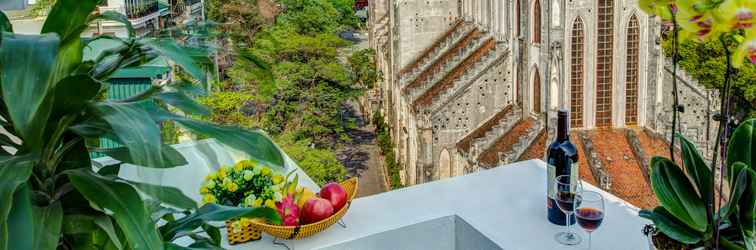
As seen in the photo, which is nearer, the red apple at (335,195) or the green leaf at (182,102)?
the green leaf at (182,102)

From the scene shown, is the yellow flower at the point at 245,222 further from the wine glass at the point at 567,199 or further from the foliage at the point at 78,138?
the wine glass at the point at 567,199

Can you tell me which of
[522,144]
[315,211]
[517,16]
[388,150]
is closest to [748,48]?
[315,211]

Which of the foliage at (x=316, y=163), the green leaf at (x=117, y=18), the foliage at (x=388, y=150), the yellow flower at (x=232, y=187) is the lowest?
the foliage at (x=388, y=150)

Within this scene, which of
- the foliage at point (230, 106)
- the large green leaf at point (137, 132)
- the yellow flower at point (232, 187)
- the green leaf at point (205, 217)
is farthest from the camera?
the foliage at point (230, 106)

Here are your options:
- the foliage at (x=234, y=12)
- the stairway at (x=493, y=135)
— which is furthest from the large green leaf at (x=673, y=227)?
the foliage at (x=234, y=12)

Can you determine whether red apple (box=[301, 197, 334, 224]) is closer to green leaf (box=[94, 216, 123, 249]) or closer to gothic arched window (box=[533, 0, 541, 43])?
green leaf (box=[94, 216, 123, 249])

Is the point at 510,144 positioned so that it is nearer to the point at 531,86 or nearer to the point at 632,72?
the point at 531,86

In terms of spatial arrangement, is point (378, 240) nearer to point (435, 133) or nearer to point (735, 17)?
point (735, 17)
